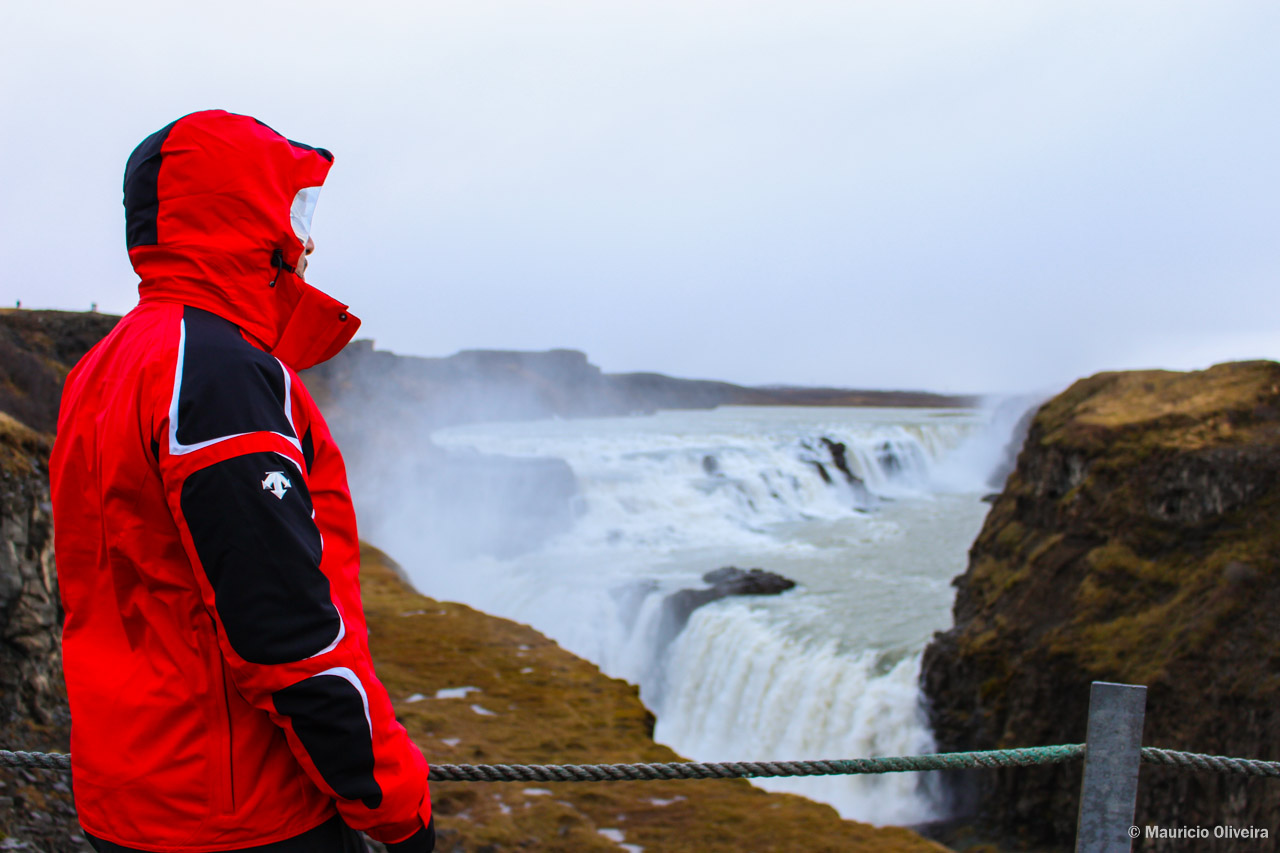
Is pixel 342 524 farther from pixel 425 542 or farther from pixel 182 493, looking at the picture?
pixel 425 542

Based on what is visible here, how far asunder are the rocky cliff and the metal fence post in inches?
213

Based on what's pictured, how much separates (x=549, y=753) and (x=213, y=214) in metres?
5.38

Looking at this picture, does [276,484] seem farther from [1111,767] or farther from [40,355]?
[40,355]

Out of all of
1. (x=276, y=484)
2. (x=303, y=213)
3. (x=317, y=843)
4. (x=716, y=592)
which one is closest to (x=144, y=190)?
(x=303, y=213)

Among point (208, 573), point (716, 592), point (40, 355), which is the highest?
point (40, 355)

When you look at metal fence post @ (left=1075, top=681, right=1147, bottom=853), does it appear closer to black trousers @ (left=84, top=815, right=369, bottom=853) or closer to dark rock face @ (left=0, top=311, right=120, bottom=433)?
black trousers @ (left=84, top=815, right=369, bottom=853)

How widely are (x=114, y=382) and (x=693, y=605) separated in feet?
41.6

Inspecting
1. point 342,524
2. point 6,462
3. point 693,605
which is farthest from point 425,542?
point 342,524

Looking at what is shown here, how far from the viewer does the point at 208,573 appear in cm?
116

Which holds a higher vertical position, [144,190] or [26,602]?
[144,190]

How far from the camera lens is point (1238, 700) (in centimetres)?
658

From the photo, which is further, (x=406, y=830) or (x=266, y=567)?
(x=406, y=830)

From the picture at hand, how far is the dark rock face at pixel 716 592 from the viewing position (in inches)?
518

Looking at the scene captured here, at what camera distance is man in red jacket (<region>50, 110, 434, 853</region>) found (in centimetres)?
116
